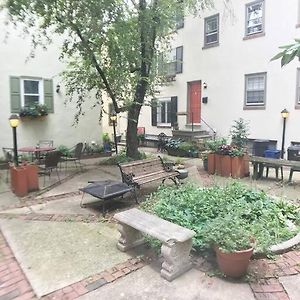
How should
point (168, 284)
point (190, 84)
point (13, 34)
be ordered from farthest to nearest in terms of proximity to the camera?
1. point (190, 84)
2. point (13, 34)
3. point (168, 284)

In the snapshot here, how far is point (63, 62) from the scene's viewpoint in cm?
1152

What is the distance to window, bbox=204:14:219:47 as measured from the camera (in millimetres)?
12719

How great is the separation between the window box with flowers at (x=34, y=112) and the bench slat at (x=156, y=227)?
8200 mm

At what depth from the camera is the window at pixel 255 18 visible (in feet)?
36.2

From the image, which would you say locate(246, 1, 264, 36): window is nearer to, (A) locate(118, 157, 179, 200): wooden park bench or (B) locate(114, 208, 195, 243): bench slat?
(A) locate(118, 157, 179, 200): wooden park bench

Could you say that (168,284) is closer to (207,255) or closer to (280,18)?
(207,255)

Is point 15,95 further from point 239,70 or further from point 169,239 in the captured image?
point 169,239

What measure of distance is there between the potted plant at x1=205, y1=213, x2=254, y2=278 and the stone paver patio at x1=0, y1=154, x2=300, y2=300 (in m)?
0.14

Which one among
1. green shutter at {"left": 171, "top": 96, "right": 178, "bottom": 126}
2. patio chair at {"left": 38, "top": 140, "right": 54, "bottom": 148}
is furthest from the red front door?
patio chair at {"left": 38, "top": 140, "right": 54, "bottom": 148}

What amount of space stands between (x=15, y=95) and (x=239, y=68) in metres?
8.57

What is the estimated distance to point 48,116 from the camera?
1134 centimetres

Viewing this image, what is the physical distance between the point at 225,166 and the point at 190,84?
7255mm

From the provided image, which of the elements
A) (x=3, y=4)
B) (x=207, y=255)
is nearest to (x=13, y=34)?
(x=3, y=4)

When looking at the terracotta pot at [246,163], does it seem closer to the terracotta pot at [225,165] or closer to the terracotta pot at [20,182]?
the terracotta pot at [225,165]
